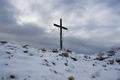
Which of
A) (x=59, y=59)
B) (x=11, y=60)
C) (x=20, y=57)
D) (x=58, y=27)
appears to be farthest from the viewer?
(x=58, y=27)

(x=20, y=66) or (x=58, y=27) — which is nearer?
(x=20, y=66)

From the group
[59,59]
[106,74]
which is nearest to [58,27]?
[59,59]

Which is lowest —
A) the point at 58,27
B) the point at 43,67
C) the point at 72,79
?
the point at 72,79

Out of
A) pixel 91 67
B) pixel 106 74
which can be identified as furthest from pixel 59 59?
pixel 106 74

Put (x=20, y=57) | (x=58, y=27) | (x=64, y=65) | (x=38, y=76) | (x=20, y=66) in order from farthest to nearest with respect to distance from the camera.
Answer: (x=58, y=27), (x=64, y=65), (x=20, y=57), (x=20, y=66), (x=38, y=76)

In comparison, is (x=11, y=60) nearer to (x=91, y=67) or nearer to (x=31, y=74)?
(x=31, y=74)

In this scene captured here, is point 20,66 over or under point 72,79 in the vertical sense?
over

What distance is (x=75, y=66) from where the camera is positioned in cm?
1580

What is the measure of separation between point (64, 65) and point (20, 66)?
4185 millimetres

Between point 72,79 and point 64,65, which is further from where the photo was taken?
point 64,65

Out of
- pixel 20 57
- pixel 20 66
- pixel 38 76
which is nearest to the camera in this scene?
pixel 38 76

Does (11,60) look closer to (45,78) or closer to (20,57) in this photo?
(20,57)

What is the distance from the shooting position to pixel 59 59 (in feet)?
53.4

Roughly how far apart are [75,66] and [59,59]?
1552 mm
